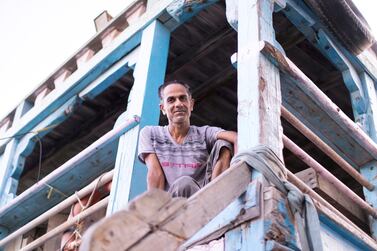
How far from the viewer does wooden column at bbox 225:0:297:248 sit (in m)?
2.20

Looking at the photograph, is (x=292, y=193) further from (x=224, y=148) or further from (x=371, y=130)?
(x=371, y=130)

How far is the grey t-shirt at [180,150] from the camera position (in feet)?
9.73

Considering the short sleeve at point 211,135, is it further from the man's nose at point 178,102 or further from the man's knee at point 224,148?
the man's nose at point 178,102

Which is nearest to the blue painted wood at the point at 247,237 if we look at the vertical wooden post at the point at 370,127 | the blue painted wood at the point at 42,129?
the vertical wooden post at the point at 370,127

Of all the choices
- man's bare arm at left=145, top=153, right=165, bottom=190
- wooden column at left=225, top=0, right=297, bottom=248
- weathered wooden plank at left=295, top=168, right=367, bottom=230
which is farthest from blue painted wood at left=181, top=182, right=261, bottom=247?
weathered wooden plank at left=295, top=168, right=367, bottom=230

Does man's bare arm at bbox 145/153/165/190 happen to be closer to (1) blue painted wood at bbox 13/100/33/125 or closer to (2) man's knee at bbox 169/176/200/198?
(2) man's knee at bbox 169/176/200/198

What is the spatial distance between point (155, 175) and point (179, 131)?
1.34 feet

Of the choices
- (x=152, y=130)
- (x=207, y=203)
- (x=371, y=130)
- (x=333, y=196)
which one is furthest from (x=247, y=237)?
(x=371, y=130)

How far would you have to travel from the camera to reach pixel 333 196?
13.4ft

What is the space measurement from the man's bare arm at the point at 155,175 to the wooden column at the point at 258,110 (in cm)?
56

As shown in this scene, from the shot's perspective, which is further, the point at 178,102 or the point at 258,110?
Result: the point at 178,102

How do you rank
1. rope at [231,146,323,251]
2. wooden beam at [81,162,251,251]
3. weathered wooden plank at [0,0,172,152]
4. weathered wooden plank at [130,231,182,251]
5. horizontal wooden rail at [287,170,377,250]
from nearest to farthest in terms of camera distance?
wooden beam at [81,162,251,251] < weathered wooden plank at [130,231,182,251] < rope at [231,146,323,251] < horizontal wooden rail at [287,170,377,250] < weathered wooden plank at [0,0,172,152]

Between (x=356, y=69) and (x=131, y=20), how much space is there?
2.22 m

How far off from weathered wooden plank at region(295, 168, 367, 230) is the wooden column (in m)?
1.24
